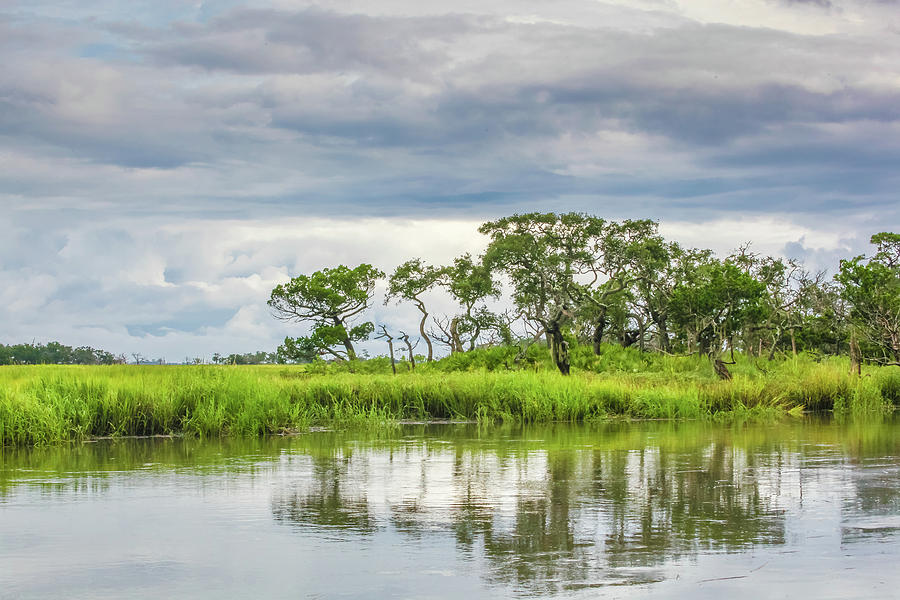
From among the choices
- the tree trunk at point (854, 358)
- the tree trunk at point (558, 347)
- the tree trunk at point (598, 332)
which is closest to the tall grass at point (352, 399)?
the tree trunk at point (854, 358)

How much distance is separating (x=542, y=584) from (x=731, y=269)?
105 feet

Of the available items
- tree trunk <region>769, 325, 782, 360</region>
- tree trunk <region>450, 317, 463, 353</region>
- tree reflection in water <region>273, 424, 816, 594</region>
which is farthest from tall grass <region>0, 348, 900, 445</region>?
tree trunk <region>450, 317, 463, 353</region>

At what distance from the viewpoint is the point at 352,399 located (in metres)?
24.5

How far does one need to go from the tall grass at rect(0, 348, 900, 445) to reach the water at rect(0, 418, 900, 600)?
8.08 ft

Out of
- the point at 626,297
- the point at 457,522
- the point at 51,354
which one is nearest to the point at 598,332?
the point at 626,297

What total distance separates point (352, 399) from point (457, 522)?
47.6 ft

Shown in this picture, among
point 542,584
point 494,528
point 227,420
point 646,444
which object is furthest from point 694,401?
point 542,584

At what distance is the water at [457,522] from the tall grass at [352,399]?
97.0 inches

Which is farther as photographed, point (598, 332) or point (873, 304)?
point (598, 332)

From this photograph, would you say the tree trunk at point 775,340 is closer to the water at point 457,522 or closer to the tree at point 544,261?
the tree at point 544,261

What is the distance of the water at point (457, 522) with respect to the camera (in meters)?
7.71

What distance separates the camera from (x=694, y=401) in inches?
1008

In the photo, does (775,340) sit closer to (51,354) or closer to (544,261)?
(544,261)

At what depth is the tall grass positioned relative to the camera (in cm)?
2006
